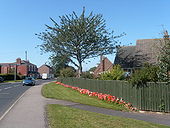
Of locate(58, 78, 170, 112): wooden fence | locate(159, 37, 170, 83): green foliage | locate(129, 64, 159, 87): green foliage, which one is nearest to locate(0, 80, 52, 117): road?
locate(58, 78, 170, 112): wooden fence

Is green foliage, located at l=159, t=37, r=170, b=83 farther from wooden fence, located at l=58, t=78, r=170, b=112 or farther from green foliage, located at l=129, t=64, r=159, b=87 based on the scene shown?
wooden fence, located at l=58, t=78, r=170, b=112

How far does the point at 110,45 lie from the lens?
102 feet

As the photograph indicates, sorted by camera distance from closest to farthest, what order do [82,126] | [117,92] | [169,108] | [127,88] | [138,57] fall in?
[82,126] → [169,108] → [127,88] → [117,92] → [138,57]

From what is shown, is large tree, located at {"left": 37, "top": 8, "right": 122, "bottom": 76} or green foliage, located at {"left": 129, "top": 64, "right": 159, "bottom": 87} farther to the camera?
large tree, located at {"left": 37, "top": 8, "right": 122, "bottom": 76}

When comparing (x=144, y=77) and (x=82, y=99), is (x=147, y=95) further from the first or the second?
(x=82, y=99)

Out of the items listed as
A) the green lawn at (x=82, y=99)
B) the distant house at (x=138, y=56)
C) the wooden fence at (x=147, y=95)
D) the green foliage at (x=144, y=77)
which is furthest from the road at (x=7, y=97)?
the distant house at (x=138, y=56)

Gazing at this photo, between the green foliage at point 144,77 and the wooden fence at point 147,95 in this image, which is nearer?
the wooden fence at point 147,95

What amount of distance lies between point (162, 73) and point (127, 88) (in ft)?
8.41

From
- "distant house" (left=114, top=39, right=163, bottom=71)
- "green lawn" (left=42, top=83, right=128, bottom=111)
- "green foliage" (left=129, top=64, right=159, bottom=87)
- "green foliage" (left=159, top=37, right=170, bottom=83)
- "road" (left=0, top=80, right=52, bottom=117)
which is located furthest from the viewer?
"distant house" (left=114, top=39, right=163, bottom=71)

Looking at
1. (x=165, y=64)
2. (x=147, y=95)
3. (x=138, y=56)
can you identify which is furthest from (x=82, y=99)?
(x=138, y=56)

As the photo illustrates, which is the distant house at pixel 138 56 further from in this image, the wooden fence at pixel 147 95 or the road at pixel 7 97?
the road at pixel 7 97

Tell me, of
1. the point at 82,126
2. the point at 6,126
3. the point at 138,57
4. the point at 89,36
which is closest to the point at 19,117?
the point at 6,126

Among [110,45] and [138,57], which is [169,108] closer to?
[138,57]

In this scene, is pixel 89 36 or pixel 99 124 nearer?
pixel 99 124
